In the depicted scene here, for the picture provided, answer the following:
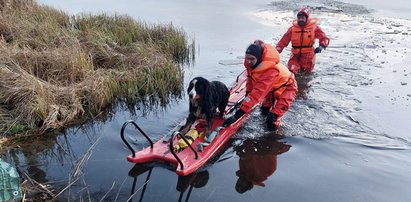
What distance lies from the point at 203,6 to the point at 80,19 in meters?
8.89

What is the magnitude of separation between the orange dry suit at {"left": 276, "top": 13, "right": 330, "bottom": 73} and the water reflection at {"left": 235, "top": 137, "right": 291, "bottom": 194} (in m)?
3.24

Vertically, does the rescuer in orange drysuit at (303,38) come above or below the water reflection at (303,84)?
above

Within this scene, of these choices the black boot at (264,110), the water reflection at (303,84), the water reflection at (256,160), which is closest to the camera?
the water reflection at (256,160)

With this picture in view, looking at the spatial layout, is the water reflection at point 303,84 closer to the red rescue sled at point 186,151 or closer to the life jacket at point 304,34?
the life jacket at point 304,34

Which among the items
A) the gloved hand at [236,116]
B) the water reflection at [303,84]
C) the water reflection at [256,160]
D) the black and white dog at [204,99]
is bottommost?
the water reflection at [256,160]

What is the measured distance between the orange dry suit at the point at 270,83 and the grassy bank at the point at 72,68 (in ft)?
8.76

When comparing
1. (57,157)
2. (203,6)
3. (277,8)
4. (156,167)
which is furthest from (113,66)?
(277,8)

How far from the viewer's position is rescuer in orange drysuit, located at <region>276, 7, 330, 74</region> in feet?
29.7

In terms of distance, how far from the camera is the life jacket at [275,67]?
6078mm

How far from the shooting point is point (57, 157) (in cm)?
593

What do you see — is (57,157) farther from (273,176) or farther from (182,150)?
(273,176)

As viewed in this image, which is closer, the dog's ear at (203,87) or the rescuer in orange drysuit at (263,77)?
Answer: the dog's ear at (203,87)

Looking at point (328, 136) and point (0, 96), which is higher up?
point (0, 96)

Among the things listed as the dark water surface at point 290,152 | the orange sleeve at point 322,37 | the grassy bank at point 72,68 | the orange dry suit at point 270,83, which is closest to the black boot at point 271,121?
the orange dry suit at point 270,83
